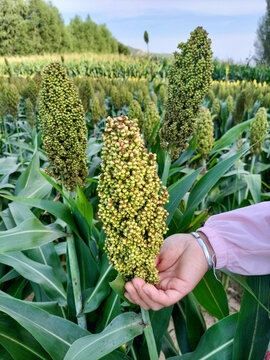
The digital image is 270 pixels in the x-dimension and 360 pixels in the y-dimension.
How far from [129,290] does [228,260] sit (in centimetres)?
54

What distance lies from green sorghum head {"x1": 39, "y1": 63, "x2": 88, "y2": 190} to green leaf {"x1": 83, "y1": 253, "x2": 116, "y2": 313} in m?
0.48

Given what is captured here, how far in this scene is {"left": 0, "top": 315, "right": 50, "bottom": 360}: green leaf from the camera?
4.58 feet

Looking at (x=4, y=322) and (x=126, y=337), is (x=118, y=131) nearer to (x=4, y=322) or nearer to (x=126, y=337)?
(x=126, y=337)

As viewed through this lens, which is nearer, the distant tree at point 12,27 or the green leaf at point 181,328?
the green leaf at point 181,328

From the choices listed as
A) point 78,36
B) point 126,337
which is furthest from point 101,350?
point 78,36

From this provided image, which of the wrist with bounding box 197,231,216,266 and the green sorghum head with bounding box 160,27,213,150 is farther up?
the green sorghum head with bounding box 160,27,213,150

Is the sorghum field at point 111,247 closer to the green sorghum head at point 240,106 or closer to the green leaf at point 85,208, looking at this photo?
the green leaf at point 85,208

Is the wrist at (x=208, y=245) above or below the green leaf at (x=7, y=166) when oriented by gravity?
below

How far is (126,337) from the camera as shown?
1.05m

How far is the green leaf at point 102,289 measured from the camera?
1443 mm

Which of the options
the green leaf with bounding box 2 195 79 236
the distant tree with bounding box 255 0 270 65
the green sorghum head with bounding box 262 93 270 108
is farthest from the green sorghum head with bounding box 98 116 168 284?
the distant tree with bounding box 255 0 270 65

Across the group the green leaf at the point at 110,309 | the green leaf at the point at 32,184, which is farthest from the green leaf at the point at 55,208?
the green leaf at the point at 32,184

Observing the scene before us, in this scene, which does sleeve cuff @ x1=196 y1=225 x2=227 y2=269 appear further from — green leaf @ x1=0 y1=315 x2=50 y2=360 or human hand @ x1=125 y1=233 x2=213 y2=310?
green leaf @ x1=0 y1=315 x2=50 y2=360

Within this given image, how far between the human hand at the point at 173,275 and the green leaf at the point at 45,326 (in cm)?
53
